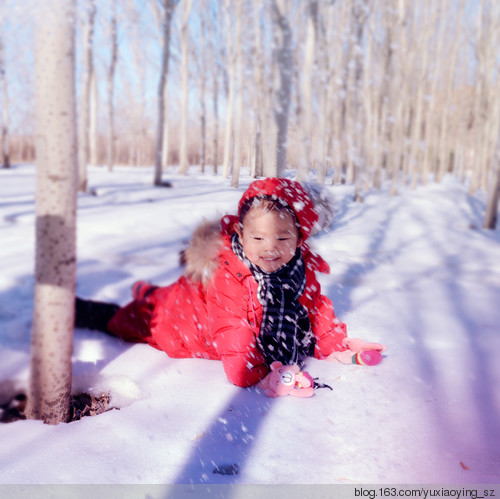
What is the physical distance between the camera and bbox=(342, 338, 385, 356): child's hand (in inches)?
53.4

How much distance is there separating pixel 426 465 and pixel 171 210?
137 cm

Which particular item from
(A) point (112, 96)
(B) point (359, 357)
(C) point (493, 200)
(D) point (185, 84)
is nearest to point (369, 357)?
(B) point (359, 357)

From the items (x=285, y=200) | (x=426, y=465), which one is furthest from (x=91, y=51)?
(x=426, y=465)

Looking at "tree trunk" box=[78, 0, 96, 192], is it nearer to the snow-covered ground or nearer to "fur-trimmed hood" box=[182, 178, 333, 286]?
the snow-covered ground

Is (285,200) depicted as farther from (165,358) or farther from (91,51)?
(91,51)

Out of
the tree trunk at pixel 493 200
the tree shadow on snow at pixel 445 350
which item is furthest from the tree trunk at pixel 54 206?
the tree trunk at pixel 493 200

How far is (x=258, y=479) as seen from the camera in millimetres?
825

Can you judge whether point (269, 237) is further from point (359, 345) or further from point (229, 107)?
point (359, 345)

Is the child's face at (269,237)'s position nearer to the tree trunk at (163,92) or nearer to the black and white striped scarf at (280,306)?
the black and white striped scarf at (280,306)

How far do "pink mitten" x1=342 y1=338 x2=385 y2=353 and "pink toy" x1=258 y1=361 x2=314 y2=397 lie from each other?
239 millimetres

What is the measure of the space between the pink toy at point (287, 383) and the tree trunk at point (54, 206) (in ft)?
1.87

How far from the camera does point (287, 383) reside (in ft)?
3.81

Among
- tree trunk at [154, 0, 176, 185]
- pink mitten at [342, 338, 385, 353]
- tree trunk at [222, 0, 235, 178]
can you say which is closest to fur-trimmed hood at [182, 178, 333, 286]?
tree trunk at [222, 0, 235, 178]

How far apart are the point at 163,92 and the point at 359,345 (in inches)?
48.6
